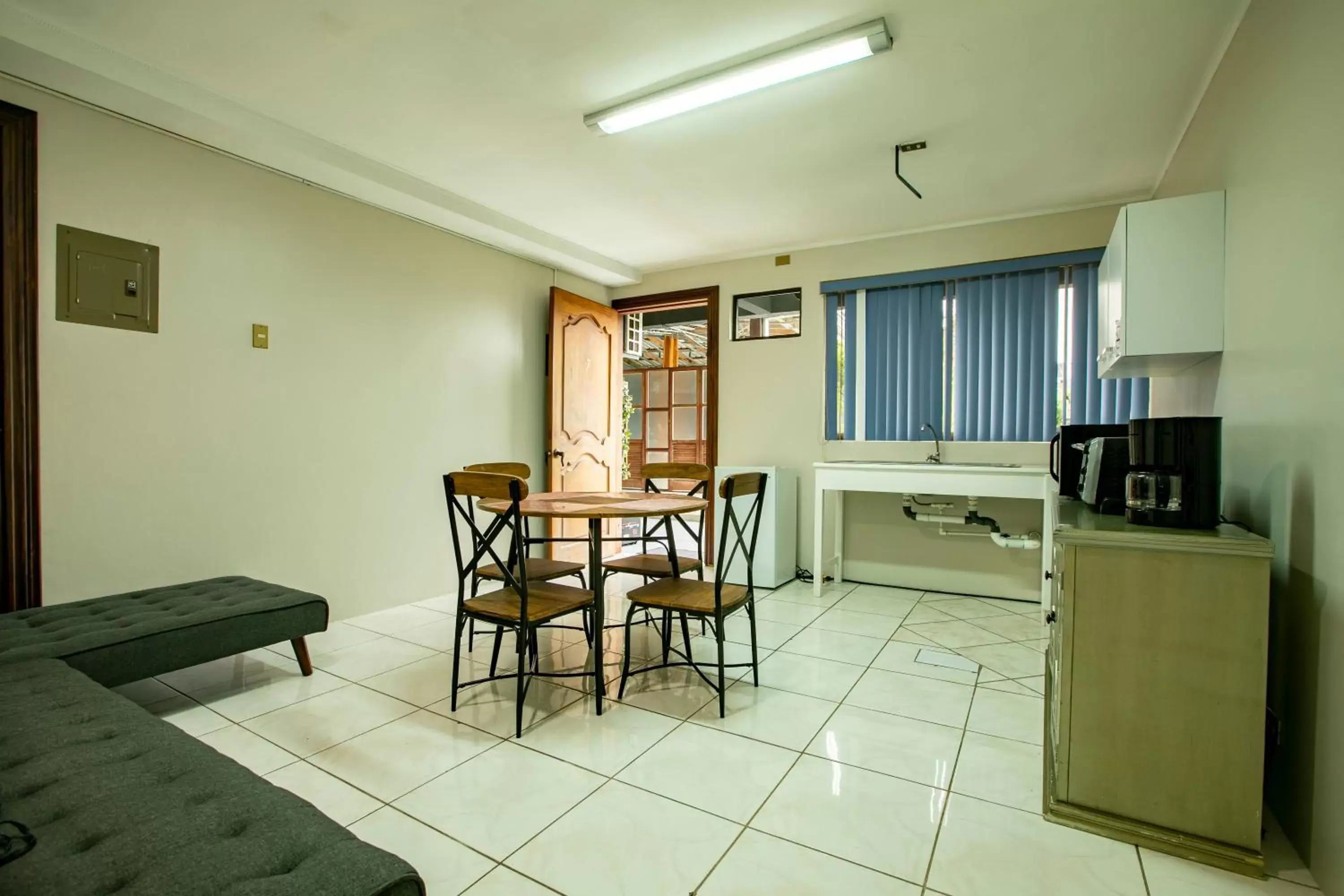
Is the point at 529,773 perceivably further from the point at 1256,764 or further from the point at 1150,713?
the point at 1256,764

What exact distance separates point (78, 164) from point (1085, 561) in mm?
4042

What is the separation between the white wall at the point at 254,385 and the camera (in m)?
2.54

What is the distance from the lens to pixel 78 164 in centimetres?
254

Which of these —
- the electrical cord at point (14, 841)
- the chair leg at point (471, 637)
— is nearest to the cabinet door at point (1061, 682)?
the electrical cord at point (14, 841)

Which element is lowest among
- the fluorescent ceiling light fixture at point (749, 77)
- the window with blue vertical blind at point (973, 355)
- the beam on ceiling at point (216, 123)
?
the window with blue vertical blind at point (973, 355)

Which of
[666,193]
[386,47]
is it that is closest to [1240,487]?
[666,193]

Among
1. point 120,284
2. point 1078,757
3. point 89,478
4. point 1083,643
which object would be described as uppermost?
point 120,284

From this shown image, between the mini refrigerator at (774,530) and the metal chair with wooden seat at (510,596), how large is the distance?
6.14ft

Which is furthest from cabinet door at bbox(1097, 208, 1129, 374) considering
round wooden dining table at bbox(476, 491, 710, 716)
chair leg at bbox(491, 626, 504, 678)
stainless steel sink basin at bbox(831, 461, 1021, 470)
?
chair leg at bbox(491, 626, 504, 678)

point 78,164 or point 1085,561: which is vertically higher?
point 78,164

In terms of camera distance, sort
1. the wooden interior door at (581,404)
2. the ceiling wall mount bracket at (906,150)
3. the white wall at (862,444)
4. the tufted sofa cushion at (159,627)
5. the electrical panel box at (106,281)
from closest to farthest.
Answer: the tufted sofa cushion at (159,627) < the electrical panel box at (106,281) < the ceiling wall mount bracket at (906,150) < the white wall at (862,444) < the wooden interior door at (581,404)

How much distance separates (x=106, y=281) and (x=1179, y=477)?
4084 millimetres

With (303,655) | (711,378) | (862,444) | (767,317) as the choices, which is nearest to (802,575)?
(862,444)

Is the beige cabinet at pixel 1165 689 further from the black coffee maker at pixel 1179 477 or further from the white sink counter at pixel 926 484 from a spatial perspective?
the white sink counter at pixel 926 484
